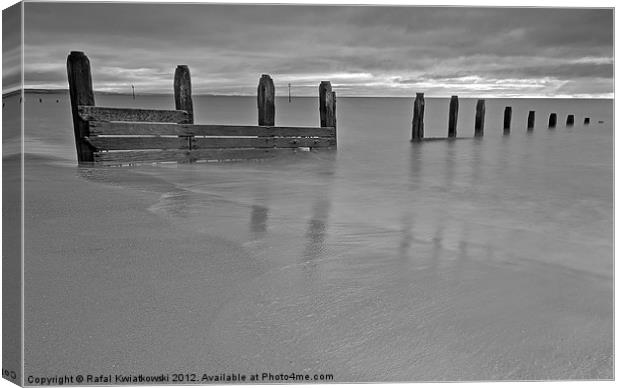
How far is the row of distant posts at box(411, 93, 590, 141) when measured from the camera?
12.1ft

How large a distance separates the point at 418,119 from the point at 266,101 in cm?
103

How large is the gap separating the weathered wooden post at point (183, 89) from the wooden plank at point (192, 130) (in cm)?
18

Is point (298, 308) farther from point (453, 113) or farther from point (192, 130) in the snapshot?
point (192, 130)

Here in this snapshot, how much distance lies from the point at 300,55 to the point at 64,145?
1832 millimetres

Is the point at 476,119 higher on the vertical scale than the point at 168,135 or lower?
higher

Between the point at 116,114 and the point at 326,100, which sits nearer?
the point at 326,100

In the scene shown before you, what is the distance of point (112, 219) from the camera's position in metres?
3.42

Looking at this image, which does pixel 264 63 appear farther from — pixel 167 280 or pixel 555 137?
pixel 555 137

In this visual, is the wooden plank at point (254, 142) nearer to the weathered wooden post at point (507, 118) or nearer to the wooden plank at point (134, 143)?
the wooden plank at point (134, 143)

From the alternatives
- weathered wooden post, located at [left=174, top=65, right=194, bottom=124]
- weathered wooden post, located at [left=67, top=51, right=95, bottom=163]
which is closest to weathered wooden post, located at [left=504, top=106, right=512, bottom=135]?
weathered wooden post, located at [left=174, top=65, right=194, bottom=124]

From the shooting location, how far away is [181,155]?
16.5 ft

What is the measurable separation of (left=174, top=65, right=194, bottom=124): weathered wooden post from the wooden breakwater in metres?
0.01

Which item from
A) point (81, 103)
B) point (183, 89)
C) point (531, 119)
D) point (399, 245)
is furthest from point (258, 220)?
point (81, 103)

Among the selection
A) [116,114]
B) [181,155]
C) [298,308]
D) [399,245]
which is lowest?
[298,308]
